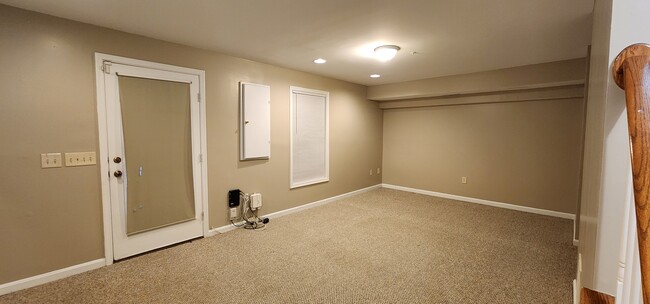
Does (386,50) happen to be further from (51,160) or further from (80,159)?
(51,160)

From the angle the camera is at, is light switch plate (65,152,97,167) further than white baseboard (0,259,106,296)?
Yes

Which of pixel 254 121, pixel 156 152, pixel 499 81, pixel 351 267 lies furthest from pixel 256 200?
pixel 499 81

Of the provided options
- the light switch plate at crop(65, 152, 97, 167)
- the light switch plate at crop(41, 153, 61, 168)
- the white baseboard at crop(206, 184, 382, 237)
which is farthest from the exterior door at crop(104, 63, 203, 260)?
the light switch plate at crop(41, 153, 61, 168)

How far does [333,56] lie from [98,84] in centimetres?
252

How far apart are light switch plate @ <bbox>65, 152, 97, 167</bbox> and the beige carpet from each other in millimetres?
1026

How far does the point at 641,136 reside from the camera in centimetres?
58

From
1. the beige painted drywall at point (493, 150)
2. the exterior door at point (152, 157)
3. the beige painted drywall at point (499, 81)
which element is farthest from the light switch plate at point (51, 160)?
the beige painted drywall at point (493, 150)

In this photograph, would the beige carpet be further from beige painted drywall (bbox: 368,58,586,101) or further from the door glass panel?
beige painted drywall (bbox: 368,58,586,101)

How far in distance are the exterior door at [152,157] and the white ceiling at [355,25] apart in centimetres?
53

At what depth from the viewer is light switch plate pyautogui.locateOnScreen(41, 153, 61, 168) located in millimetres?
2375

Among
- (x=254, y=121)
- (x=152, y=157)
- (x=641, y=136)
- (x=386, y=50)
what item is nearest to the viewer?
(x=641, y=136)

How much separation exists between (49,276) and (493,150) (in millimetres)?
6090

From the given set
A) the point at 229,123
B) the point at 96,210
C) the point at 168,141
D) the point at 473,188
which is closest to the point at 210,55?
the point at 229,123

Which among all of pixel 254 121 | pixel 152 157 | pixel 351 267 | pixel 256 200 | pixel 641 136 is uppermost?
pixel 254 121
